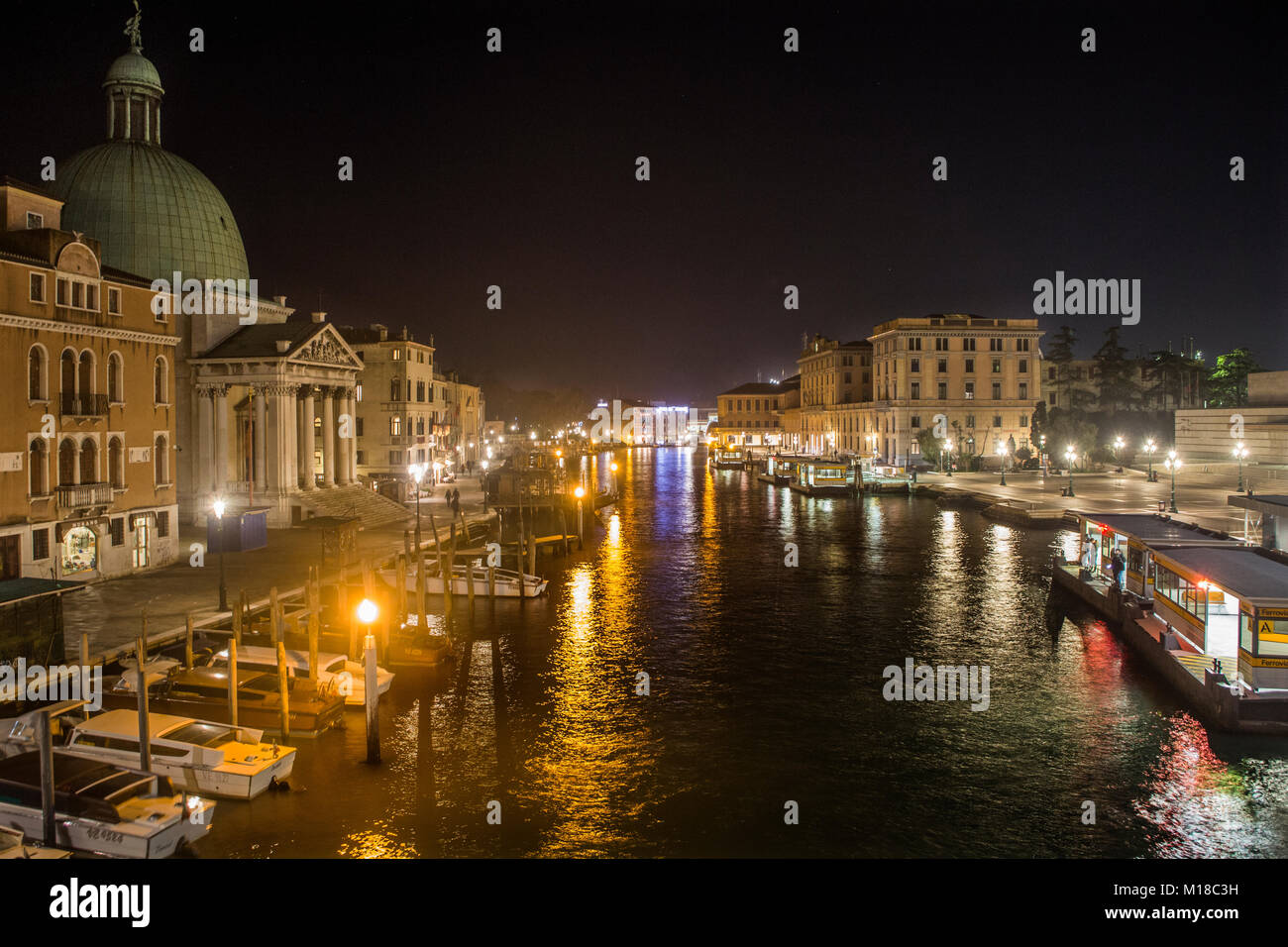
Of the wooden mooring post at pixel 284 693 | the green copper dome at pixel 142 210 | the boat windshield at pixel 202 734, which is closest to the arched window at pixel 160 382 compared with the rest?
the green copper dome at pixel 142 210

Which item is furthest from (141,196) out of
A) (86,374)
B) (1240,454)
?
(1240,454)

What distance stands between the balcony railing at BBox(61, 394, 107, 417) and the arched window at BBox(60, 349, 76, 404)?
40 millimetres

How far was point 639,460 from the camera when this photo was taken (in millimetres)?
168750

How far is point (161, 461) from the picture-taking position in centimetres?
3556

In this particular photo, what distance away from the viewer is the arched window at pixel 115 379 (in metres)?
32.7

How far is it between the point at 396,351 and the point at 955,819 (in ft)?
→ 231

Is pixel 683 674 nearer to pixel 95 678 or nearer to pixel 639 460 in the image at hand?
pixel 95 678

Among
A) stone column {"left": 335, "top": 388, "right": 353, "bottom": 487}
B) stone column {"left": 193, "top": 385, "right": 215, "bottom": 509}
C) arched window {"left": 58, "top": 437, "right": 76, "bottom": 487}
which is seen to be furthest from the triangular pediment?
arched window {"left": 58, "top": 437, "right": 76, "bottom": 487}

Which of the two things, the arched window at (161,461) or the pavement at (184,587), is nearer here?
the pavement at (184,587)

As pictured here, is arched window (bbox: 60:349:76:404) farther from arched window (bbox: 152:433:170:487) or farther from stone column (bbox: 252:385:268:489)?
stone column (bbox: 252:385:268:489)

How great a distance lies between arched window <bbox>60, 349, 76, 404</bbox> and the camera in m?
30.1

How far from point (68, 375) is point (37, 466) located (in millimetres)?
3536

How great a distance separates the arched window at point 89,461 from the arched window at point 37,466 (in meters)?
1.98

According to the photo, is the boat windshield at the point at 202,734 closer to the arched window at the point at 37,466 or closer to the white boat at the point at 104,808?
the white boat at the point at 104,808
